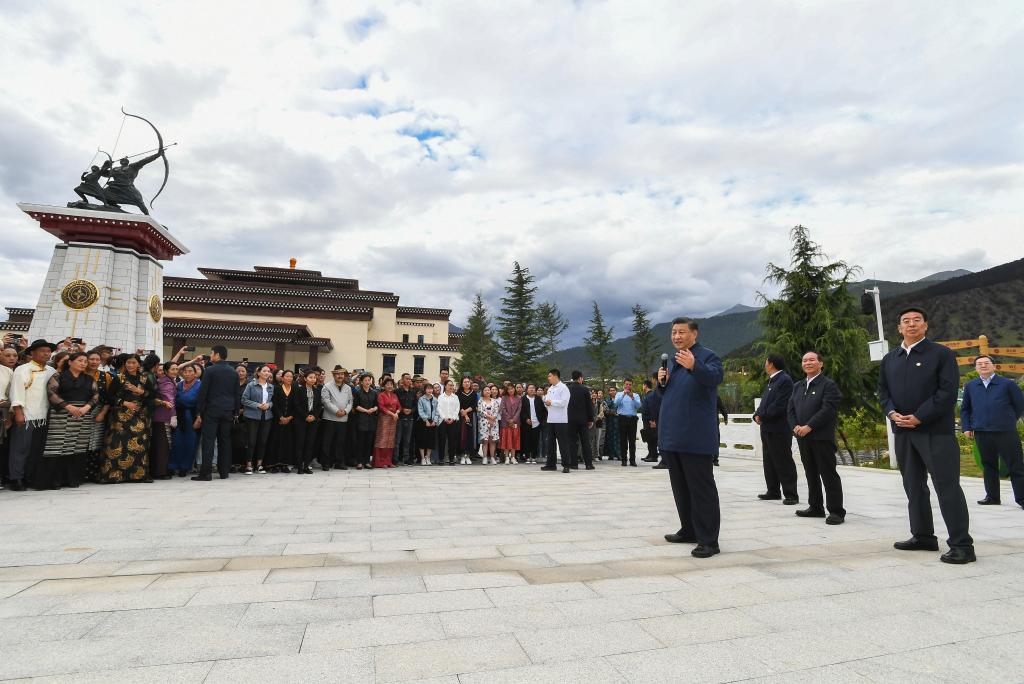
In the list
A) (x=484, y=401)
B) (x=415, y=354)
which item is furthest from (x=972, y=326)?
(x=484, y=401)

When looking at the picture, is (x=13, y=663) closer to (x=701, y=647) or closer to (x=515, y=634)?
(x=515, y=634)

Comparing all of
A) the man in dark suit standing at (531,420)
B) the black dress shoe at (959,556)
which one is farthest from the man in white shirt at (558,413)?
the black dress shoe at (959,556)

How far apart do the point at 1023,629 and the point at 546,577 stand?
2.27m

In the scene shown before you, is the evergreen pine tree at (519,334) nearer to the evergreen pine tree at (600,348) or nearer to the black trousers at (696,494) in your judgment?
the evergreen pine tree at (600,348)

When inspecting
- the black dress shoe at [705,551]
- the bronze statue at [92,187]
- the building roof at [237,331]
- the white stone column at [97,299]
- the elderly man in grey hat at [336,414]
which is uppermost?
the bronze statue at [92,187]

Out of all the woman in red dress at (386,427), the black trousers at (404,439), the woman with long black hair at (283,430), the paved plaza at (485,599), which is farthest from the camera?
the black trousers at (404,439)

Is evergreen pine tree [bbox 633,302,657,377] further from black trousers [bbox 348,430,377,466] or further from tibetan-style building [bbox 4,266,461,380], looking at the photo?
black trousers [bbox 348,430,377,466]

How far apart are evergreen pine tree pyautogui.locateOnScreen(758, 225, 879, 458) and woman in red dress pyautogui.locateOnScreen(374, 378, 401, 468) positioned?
1168 centimetres

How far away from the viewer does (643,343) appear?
55562 mm

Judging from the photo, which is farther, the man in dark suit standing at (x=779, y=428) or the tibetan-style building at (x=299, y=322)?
the tibetan-style building at (x=299, y=322)

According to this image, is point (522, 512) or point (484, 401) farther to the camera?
point (484, 401)

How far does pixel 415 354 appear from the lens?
4322cm

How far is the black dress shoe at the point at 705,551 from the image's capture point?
377cm

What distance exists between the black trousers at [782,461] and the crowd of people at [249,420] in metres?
4.03
